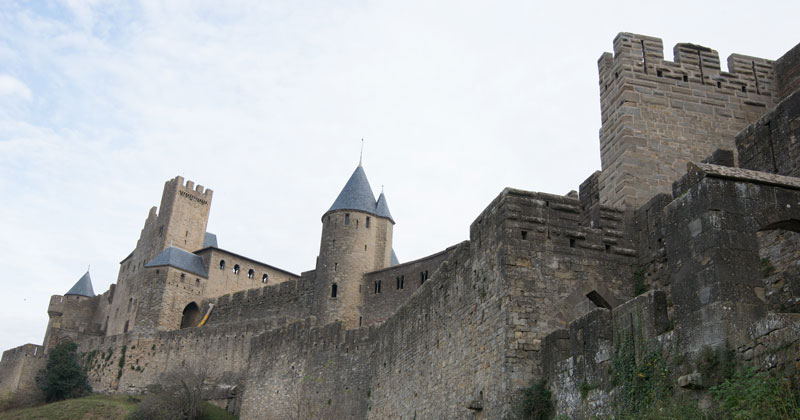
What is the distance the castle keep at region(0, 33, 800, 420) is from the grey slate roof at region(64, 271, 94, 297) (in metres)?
43.0

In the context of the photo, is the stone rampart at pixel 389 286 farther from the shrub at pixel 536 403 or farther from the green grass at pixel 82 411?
the shrub at pixel 536 403

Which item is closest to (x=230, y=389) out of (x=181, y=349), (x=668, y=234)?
(x=181, y=349)

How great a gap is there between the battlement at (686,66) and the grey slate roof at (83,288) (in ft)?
210

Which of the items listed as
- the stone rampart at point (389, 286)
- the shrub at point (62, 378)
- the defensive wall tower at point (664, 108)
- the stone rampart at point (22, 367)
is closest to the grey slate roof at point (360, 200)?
the stone rampart at point (389, 286)

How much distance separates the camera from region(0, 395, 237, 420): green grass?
35225 mm

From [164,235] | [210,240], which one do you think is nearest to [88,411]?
[164,235]

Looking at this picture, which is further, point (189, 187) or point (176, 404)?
point (189, 187)

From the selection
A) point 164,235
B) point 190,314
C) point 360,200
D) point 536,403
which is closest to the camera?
point 536,403

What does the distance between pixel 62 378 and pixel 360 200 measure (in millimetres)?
21177

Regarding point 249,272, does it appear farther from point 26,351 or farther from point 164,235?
point 26,351

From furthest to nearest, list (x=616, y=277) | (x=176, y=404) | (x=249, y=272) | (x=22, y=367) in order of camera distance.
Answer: (x=249, y=272) → (x=22, y=367) → (x=176, y=404) → (x=616, y=277)

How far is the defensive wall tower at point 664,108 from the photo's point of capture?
45.8ft

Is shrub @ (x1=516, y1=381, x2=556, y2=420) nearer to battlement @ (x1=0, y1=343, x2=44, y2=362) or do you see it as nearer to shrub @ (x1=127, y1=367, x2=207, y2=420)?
shrub @ (x1=127, y1=367, x2=207, y2=420)

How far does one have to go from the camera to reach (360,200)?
43.8 meters
